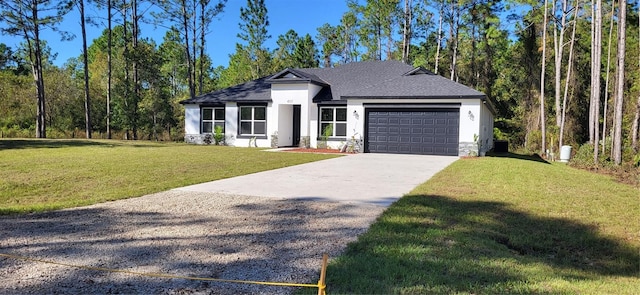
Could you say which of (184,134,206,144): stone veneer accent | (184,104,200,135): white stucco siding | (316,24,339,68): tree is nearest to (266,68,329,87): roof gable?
(184,104,200,135): white stucco siding

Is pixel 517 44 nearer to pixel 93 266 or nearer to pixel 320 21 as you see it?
pixel 320 21

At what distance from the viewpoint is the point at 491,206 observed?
262 inches

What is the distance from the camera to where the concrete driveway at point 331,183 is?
24.1ft

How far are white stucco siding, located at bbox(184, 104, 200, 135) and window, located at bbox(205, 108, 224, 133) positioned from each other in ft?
1.12

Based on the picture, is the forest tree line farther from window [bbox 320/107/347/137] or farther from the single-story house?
window [bbox 320/107/347/137]

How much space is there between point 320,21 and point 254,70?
947 cm

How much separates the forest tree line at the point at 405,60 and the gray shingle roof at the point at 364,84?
595cm

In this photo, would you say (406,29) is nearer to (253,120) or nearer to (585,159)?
(253,120)

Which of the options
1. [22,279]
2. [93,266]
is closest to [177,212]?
[93,266]

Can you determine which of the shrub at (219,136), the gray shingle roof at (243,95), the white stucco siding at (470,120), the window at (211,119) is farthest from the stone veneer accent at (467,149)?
the window at (211,119)

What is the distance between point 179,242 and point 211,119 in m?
19.3

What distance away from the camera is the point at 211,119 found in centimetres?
2305

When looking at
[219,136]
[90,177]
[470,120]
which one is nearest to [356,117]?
[470,120]

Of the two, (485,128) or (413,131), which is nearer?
(413,131)
